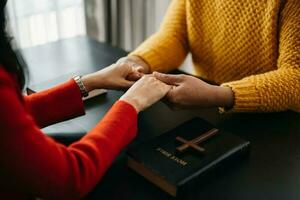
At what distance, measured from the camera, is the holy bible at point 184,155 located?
87 cm

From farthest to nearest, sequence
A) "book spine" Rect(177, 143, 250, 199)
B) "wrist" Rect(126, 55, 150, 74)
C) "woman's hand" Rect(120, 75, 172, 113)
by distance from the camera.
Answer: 1. "wrist" Rect(126, 55, 150, 74)
2. "woman's hand" Rect(120, 75, 172, 113)
3. "book spine" Rect(177, 143, 250, 199)

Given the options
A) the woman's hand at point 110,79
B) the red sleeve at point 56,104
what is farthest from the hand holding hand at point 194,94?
the red sleeve at point 56,104

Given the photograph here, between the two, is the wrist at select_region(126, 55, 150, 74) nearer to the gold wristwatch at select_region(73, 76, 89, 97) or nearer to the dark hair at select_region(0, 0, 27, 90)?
the gold wristwatch at select_region(73, 76, 89, 97)

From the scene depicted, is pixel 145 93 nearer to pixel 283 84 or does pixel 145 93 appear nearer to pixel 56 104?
pixel 56 104

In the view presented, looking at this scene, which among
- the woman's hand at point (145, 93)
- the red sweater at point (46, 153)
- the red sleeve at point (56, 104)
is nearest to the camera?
the red sweater at point (46, 153)

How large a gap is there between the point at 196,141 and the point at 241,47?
1.60 ft

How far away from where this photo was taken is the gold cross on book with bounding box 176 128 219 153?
36.9 inches

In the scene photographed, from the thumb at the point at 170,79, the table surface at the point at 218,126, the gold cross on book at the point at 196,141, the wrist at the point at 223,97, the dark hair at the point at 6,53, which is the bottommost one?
the table surface at the point at 218,126

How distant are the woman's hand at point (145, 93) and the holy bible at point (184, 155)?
3.4 inches

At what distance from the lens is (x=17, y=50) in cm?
92

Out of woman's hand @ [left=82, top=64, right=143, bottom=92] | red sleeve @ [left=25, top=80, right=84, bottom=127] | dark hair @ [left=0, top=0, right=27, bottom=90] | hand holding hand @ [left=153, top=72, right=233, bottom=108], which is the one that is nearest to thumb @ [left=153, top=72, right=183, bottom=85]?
hand holding hand @ [left=153, top=72, right=233, bottom=108]

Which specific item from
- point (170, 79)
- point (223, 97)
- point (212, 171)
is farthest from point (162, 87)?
point (212, 171)

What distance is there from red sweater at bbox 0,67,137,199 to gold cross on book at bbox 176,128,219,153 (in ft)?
0.36

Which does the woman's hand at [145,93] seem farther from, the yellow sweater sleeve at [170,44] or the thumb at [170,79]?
the yellow sweater sleeve at [170,44]
